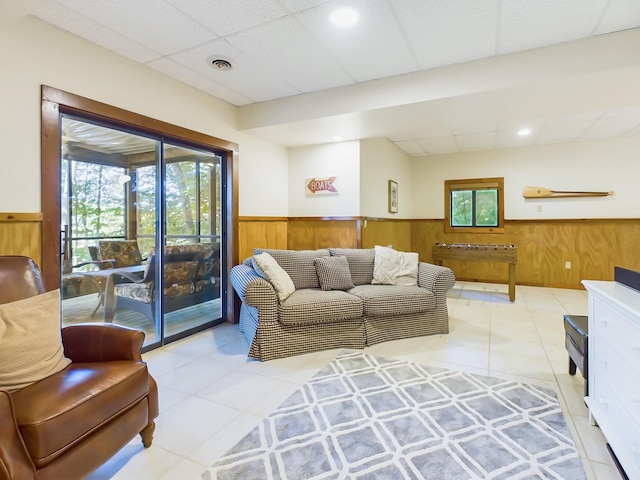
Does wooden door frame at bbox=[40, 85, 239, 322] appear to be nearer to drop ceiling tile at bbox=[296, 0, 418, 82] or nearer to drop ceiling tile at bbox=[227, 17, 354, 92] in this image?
drop ceiling tile at bbox=[227, 17, 354, 92]

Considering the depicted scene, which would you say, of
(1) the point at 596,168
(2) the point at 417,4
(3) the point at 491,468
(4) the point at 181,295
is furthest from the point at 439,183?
(3) the point at 491,468

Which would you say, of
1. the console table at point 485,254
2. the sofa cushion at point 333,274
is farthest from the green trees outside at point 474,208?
the sofa cushion at point 333,274

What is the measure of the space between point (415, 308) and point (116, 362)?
2.43m

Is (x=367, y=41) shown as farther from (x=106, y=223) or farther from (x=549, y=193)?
(x=549, y=193)

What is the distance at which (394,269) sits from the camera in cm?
356

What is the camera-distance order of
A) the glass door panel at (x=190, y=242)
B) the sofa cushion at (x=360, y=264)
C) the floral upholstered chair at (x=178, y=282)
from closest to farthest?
the floral upholstered chair at (x=178, y=282), the glass door panel at (x=190, y=242), the sofa cushion at (x=360, y=264)

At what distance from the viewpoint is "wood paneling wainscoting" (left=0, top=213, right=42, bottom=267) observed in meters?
1.97

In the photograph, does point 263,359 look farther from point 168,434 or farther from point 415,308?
point 415,308

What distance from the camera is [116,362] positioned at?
164 cm

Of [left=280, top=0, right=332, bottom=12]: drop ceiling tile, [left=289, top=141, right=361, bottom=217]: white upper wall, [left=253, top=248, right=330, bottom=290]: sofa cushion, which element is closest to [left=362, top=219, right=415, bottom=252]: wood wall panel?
[left=289, top=141, right=361, bottom=217]: white upper wall

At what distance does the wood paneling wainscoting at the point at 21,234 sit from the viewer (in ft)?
6.47

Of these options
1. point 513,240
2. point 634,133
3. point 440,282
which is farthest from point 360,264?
point 634,133

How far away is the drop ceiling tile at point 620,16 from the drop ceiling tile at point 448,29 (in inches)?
24.9

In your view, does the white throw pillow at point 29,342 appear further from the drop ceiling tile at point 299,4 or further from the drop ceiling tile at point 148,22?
the drop ceiling tile at point 299,4
